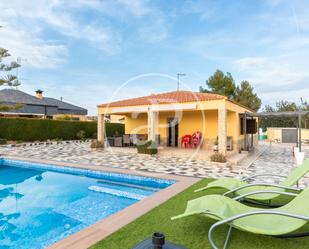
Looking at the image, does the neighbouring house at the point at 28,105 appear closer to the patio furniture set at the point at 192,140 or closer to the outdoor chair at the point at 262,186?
the patio furniture set at the point at 192,140

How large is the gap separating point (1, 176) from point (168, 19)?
13.8 m

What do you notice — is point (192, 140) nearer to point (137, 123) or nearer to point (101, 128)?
point (137, 123)

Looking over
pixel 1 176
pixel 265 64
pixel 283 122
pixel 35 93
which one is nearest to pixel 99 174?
pixel 1 176

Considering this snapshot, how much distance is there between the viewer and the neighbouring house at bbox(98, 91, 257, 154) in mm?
14414

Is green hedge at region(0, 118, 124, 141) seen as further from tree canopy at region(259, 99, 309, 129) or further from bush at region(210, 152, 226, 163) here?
tree canopy at region(259, 99, 309, 129)

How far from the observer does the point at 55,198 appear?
829 cm

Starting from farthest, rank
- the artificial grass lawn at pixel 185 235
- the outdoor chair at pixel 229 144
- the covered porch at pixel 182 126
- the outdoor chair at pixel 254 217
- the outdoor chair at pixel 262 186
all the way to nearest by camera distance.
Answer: the covered porch at pixel 182 126
the outdoor chair at pixel 229 144
the outdoor chair at pixel 262 186
the artificial grass lawn at pixel 185 235
the outdoor chair at pixel 254 217

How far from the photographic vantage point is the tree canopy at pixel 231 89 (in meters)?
35.0

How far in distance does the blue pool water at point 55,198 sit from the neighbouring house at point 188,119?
641 centimetres

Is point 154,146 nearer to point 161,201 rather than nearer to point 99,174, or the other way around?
point 99,174

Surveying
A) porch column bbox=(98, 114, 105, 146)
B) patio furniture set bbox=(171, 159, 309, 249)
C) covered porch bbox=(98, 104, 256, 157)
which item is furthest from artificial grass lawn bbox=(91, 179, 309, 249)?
porch column bbox=(98, 114, 105, 146)

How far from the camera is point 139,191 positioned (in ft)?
28.5

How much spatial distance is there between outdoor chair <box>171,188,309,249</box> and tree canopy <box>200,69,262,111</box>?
106 ft

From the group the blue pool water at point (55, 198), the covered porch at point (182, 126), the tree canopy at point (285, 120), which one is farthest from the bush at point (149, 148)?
the tree canopy at point (285, 120)
